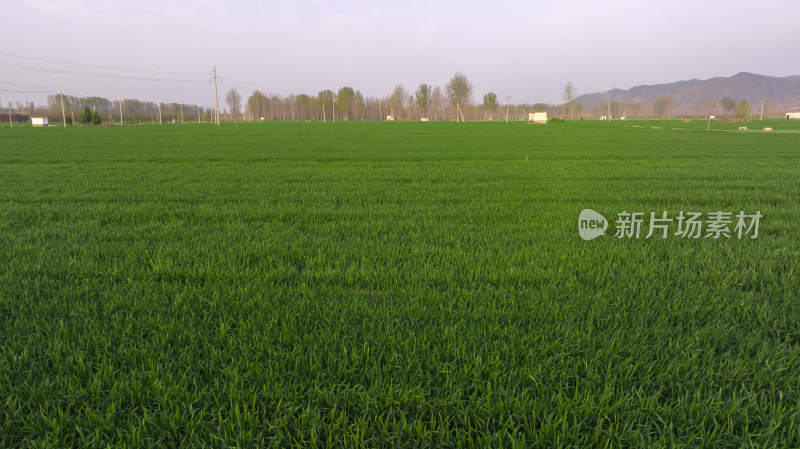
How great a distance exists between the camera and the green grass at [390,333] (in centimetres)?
196

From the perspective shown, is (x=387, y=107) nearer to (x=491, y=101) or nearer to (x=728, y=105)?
(x=491, y=101)

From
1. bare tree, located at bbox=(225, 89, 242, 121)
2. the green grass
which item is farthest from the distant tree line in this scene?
the green grass

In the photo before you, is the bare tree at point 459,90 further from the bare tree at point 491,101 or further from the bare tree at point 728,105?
the bare tree at point 728,105

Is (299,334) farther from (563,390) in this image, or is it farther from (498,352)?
(563,390)

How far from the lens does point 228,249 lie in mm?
4461

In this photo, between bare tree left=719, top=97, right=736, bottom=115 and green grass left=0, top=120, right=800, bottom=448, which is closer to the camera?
green grass left=0, top=120, right=800, bottom=448

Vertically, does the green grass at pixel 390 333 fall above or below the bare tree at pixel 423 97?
below

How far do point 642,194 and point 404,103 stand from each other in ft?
482

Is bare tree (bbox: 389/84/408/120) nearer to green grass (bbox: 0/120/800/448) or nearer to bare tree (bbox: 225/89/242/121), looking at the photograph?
bare tree (bbox: 225/89/242/121)

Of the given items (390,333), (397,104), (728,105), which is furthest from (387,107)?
(390,333)

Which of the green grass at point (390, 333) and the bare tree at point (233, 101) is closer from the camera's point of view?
the green grass at point (390, 333)

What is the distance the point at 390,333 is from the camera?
8.90 ft

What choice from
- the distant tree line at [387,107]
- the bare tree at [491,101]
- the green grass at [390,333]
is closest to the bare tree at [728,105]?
the distant tree line at [387,107]

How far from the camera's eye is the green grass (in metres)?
1.96
